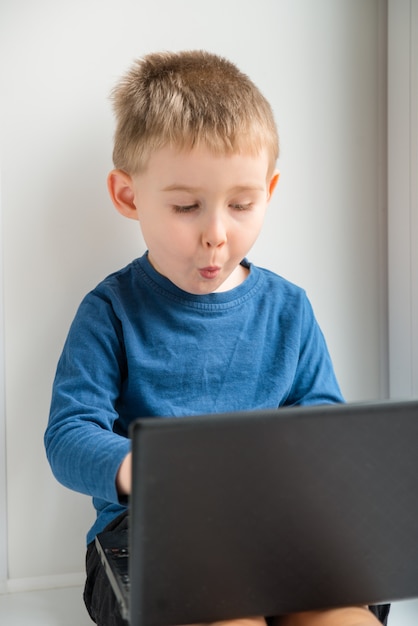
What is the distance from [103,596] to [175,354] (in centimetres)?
27

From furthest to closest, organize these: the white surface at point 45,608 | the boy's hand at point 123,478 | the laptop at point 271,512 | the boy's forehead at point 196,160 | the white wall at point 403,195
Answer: the white wall at point 403,195 < the white surface at point 45,608 < the boy's forehead at point 196,160 < the boy's hand at point 123,478 < the laptop at point 271,512

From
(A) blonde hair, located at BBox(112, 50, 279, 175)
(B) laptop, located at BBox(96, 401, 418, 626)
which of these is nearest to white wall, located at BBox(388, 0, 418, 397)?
(A) blonde hair, located at BBox(112, 50, 279, 175)

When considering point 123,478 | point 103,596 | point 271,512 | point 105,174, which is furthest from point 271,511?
point 105,174

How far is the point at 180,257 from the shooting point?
868mm

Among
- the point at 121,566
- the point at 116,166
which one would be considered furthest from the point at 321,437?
the point at 116,166

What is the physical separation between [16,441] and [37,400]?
0.06 meters

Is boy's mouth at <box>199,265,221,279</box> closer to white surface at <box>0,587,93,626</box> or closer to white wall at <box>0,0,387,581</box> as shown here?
white wall at <box>0,0,387,581</box>

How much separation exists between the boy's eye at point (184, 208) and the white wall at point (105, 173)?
190 millimetres

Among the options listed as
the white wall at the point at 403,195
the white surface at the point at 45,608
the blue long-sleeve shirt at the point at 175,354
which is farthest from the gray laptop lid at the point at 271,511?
the white wall at the point at 403,195

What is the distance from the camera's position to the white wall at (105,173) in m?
0.97

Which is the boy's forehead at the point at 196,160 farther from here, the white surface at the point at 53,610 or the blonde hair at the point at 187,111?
the white surface at the point at 53,610

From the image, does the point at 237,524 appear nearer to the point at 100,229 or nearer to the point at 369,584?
the point at 369,584

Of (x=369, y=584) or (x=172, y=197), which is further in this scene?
(x=172, y=197)

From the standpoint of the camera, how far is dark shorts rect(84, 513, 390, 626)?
780mm
